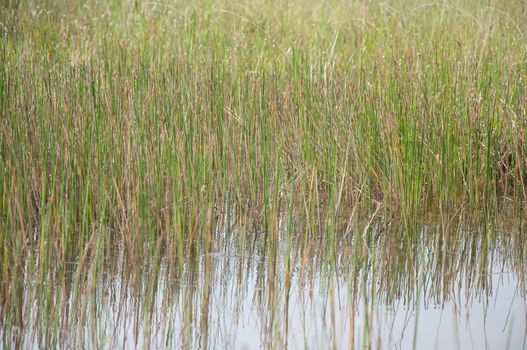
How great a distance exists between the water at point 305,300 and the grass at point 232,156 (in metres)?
0.07

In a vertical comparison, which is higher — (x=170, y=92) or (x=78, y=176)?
(x=170, y=92)

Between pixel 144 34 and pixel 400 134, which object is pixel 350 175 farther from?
pixel 144 34

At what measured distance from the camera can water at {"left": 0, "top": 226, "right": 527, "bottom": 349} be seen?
2432mm

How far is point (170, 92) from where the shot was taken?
3775 mm

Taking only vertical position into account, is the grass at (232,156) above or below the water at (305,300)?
above

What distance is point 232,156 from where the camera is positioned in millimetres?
3410

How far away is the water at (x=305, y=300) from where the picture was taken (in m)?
2.43

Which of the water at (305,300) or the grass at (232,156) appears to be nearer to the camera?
the water at (305,300)

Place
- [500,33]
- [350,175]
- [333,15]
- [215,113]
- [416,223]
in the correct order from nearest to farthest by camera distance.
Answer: [416,223] < [350,175] < [215,113] < [500,33] < [333,15]

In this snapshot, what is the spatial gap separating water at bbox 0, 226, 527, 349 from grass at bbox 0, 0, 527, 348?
0.07 m

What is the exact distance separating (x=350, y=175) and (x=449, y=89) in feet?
2.05

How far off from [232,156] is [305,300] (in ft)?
2.98

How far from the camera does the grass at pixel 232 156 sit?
2.96 m

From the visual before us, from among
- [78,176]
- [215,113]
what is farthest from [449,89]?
[78,176]
